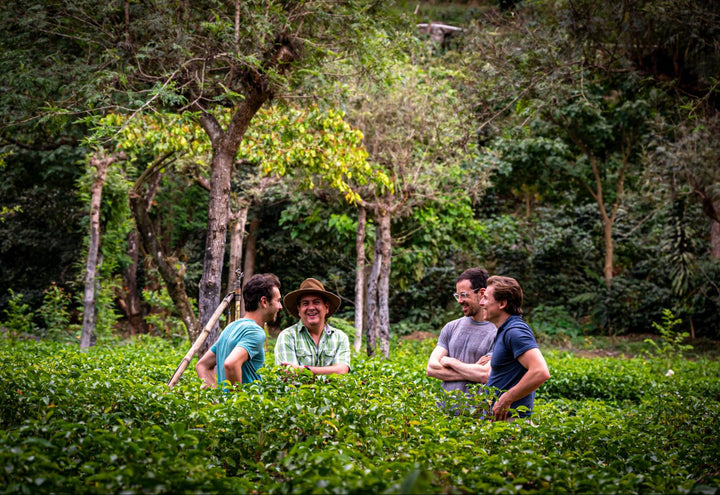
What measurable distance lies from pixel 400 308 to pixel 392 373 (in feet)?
61.4

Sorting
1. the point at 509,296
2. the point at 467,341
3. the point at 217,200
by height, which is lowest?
the point at 467,341

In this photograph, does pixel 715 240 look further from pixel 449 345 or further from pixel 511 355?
pixel 511 355

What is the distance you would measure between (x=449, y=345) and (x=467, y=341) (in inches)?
7.3

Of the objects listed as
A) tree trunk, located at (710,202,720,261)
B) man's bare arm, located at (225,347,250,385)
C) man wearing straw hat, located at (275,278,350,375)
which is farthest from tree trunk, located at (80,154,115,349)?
tree trunk, located at (710,202,720,261)

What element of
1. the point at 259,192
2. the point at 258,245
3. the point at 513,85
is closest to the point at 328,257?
the point at 258,245

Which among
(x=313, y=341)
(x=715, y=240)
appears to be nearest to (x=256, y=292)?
(x=313, y=341)

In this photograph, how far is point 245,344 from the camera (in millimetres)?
4883

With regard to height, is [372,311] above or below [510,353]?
below

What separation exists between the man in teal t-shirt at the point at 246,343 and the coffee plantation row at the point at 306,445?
0.39 meters

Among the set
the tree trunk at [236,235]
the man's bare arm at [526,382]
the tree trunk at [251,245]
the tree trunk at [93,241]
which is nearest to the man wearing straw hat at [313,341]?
the man's bare arm at [526,382]

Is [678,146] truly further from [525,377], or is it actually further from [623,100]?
[525,377]

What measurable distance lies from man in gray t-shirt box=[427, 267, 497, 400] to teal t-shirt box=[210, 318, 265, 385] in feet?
4.83

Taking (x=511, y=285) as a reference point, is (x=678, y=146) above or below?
above

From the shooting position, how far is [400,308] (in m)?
25.3
